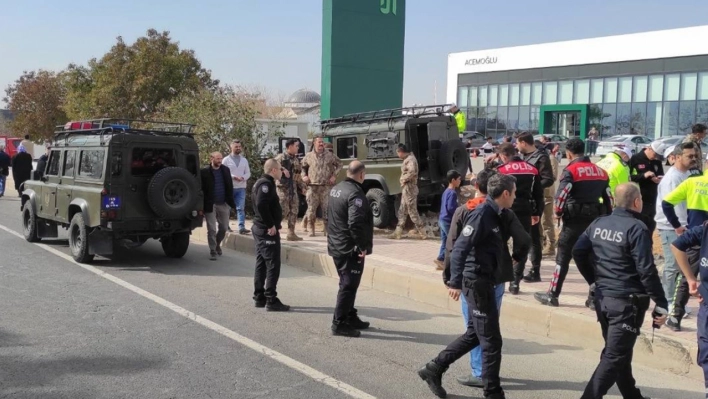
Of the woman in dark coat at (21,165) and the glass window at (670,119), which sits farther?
the glass window at (670,119)

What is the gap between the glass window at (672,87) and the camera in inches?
1703

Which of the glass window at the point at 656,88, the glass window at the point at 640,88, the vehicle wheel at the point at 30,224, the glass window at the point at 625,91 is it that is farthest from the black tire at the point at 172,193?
the glass window at the point at 625,91

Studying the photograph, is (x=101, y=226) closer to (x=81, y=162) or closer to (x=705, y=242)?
(x=81, y=162)

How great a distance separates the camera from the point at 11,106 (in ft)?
132

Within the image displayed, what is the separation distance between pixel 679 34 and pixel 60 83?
1508 inches

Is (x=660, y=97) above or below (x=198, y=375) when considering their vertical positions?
above

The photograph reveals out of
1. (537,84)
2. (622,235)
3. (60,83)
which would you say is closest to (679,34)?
(537,84)

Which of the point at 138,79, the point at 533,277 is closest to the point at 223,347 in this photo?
the point at 533,277

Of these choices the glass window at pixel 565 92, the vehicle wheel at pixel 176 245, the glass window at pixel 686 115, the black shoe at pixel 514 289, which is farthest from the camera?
the glass window at pixel 565 92

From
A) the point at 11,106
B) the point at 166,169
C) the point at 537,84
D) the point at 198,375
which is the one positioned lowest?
the point at 198,375

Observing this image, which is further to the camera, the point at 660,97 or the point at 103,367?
the point at 660,97

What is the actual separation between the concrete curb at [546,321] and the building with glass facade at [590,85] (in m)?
38.8

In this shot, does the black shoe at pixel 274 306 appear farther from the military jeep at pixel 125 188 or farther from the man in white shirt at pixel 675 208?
the man in white shirt at pixel 675 208

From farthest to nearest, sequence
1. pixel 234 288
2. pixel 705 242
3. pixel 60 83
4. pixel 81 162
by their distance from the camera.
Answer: pixel 60 83 < pixel 81 162 < pixel 234 288 < pixel 705 242
